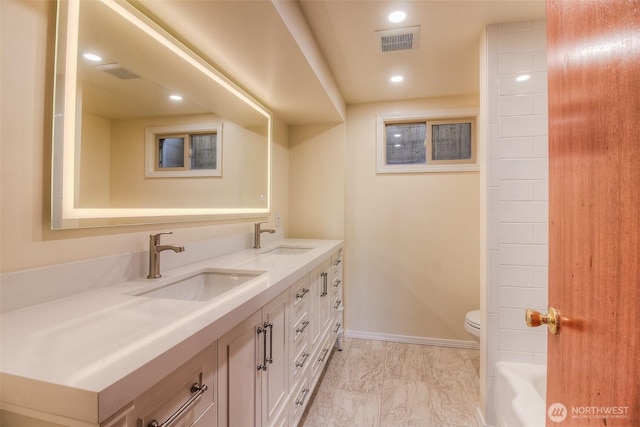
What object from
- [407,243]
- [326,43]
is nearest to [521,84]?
[326,43]

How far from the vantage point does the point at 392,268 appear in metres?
3.05

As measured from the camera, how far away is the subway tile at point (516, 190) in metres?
1.76

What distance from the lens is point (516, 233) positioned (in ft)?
5.82

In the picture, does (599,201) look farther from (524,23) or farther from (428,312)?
(428,312)

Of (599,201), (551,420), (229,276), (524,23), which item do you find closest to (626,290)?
(599,201)

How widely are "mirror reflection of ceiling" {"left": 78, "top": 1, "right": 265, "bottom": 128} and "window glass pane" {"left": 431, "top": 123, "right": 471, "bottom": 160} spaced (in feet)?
7.26

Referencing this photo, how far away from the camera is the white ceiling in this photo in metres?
1.37

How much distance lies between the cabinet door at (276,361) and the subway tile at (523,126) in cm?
157

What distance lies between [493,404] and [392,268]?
4.65 ft

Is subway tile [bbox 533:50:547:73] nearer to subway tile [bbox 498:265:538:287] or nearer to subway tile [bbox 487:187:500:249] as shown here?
subway tile [bbox 487:187:500:249]

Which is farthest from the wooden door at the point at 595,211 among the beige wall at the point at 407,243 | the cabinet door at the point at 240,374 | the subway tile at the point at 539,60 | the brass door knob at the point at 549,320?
the beige wall at the point at 407,243

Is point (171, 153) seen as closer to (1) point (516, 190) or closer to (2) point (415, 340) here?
(1) point (516, 190)

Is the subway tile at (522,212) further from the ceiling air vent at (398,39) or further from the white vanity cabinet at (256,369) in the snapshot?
the white vanity cabinet at (256,369)

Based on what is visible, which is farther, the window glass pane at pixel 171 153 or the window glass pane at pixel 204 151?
the window glass pane at pixel 204 151
